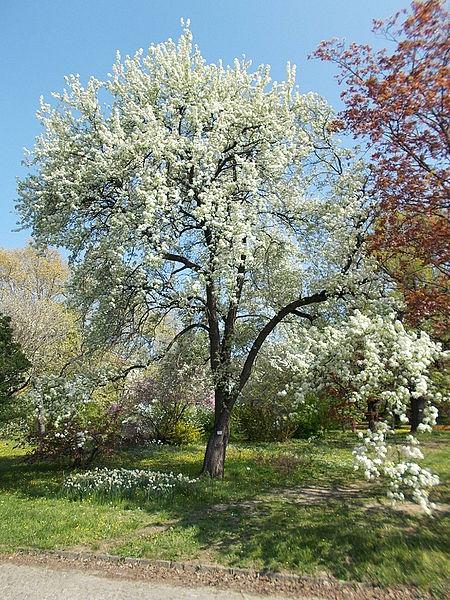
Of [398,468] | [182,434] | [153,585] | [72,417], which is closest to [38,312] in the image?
[182,434]

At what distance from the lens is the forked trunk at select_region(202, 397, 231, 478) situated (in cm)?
1121

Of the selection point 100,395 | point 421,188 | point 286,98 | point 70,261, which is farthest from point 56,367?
point 421,188

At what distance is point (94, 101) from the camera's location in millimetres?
10781

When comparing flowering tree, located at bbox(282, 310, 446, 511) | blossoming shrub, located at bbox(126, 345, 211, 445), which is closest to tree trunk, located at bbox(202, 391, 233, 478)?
blossoming shrub, located at bbox(126, 345, 211, 445)

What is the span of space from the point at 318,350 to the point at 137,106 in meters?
7.07

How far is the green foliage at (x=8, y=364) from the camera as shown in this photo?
10.4 meters

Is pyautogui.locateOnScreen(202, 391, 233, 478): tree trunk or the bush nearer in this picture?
pyautogui.locateOnScreen(202, 391, 233, 478): tree trunk

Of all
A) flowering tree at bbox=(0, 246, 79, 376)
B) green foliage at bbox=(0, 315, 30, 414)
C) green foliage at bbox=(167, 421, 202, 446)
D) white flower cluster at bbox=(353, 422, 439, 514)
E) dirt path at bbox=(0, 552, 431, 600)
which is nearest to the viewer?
dirt path at bbox=(0, 552, 431, 600)

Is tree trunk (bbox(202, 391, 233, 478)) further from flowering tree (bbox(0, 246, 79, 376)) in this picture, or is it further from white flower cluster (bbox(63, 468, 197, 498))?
flowering tree (bbox(0, 246, 79, 376))

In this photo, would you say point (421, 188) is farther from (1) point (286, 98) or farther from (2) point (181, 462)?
(2) point (181, 462)

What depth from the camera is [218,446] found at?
1138 cm

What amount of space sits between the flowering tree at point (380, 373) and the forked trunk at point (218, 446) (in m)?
4.05

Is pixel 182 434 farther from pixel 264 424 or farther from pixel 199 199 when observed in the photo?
pixel 199 199

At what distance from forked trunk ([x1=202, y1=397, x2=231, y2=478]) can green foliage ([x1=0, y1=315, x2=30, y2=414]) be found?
502 centimetres
